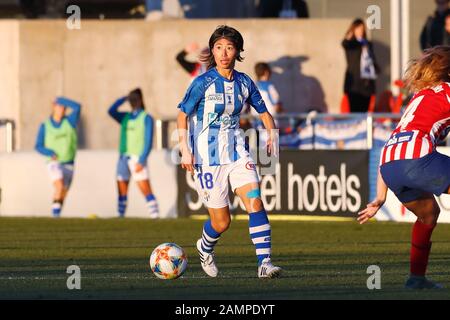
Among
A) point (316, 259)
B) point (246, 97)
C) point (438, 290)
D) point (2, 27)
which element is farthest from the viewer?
point (2, 27)

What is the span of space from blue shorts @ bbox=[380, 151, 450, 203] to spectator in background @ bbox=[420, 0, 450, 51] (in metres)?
14.3

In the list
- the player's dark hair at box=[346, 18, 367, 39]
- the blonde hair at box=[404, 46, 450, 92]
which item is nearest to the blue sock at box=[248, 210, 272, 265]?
the blonde hair at box=[404, 46, 450, 92]

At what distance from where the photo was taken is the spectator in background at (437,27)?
2628 cm

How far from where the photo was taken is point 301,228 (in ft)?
71.7

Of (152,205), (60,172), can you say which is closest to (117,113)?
(60,172)

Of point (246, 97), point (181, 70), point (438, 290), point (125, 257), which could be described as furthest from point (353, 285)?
point (181, 70)

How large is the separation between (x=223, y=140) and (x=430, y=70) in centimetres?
221

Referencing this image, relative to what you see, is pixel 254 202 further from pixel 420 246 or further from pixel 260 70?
pixel 260 70

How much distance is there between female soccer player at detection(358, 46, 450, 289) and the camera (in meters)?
12.1

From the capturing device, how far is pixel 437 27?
26.3m

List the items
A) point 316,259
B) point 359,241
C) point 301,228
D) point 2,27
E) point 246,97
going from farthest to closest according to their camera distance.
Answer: point 2,27 < point 301,228 < point 359,241 < point 316,259 < point 246,97

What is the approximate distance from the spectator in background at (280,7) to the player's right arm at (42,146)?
5689 millimetres

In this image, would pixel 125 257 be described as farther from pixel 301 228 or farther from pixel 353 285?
pixel 301 228

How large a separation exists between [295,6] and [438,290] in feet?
57.2
